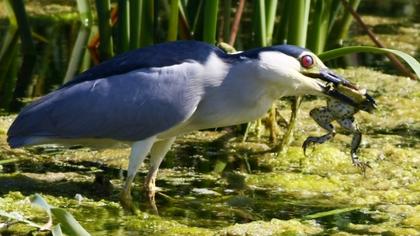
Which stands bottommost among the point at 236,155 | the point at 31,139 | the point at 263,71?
the point at 236,155

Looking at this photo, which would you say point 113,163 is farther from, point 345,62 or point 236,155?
point 345,62

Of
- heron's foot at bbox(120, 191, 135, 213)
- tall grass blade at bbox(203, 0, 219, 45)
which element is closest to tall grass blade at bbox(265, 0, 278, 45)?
tall grass blade at bbox(203, 0, 219, 45)

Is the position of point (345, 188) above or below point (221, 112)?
→ below

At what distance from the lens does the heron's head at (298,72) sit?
4301 millimetres

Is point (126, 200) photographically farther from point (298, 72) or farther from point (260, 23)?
point (260, 23)

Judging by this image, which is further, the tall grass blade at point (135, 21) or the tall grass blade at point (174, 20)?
the tall grass blade at point (174, 20)

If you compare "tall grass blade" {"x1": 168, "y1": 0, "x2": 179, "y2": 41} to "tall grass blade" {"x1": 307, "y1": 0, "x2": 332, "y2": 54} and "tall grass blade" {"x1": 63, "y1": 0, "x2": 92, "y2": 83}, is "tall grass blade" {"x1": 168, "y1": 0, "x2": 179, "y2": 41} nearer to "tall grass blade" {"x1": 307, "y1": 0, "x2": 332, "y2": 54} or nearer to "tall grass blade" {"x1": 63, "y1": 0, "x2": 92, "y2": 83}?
"tall grass blade" {"x1": 307, "y1": 0, "x2": 332, "y2": 54}

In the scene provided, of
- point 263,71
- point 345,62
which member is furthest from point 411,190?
point 345,62

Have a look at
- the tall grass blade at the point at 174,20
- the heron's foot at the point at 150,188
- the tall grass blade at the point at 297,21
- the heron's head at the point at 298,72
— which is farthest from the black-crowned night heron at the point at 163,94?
the tall grass blade at the point at 174,20

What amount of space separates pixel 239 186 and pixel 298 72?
0.68 m

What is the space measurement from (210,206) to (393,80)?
2680 mm

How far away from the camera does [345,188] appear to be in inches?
185

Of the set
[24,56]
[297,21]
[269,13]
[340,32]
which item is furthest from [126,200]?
[340,32]

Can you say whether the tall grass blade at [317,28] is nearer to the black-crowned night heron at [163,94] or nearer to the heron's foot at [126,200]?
the black-crowned night heron at [163,94]
